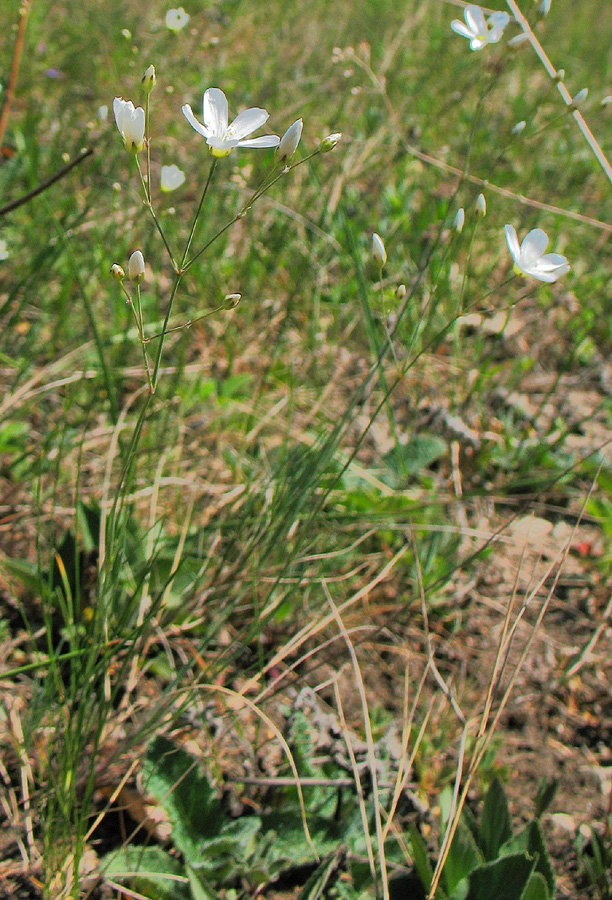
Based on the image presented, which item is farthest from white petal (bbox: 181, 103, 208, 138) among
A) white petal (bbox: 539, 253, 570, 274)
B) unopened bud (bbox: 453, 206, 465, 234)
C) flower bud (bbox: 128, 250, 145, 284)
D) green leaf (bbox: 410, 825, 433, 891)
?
green leaf (bbox: 410, 825, 433, 891)

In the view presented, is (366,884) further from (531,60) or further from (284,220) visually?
(531,60)

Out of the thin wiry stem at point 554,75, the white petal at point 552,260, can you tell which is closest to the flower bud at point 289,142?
the white petal at point 552,260

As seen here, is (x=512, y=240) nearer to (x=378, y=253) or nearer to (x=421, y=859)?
(x=378, y=253)

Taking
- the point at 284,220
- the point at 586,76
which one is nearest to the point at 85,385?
the point at 284,220

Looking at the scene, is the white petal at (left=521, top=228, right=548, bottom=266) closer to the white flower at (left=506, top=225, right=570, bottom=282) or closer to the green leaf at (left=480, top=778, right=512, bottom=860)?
the white flower at (left=506, top=225, right=570, bottom=282)

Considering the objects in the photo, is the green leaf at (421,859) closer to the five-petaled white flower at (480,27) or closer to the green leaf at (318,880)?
the green leaf at (318,880)

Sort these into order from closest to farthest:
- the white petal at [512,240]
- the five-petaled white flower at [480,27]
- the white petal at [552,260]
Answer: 1. the white petal at [512,240]
2. the white petal at [552,260]
3. the five-petaled white flower at [480,27]

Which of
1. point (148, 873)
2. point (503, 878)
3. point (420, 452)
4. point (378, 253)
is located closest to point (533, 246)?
point (378, 253)
